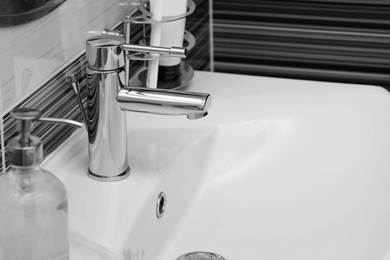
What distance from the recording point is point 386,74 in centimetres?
149

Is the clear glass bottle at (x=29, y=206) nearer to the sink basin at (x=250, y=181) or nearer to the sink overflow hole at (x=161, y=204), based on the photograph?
the sink basin at (x=250, y=181)

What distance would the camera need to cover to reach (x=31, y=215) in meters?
0.73

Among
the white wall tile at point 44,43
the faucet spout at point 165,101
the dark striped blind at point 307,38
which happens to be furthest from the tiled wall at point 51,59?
the dark striped blind at point 307,38

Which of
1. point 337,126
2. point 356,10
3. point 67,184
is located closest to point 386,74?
point 356,10

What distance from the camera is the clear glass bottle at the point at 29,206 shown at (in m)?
0.71

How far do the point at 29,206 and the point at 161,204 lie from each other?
13.0 inches

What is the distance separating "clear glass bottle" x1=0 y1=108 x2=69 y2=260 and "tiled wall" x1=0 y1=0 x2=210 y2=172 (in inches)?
7.1

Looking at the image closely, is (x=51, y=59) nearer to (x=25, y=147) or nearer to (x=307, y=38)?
(x=25, y=147)

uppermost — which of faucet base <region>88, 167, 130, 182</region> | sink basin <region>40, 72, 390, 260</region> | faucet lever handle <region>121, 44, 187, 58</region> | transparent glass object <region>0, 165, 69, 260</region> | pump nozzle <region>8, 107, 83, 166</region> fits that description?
pump nozzle <region>8, 107, 83, 166</region>

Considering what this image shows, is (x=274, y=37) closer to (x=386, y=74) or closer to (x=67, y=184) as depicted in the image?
(x=386, y=74)

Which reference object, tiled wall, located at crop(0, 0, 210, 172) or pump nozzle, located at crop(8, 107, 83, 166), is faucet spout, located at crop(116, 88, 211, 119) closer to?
tiled wall, located at crop(0, 0, 210, 172)

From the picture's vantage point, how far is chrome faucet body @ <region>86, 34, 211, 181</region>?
93cm

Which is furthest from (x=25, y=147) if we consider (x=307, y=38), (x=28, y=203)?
(x=307, y=38)

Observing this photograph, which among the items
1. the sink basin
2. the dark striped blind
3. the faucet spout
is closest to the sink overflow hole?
the sink basin
